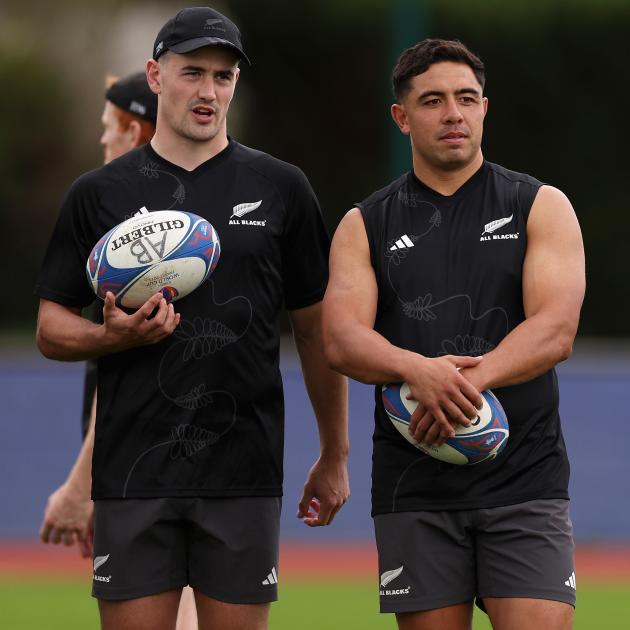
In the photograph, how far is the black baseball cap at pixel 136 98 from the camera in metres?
5.90

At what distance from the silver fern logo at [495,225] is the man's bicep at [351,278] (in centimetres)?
40

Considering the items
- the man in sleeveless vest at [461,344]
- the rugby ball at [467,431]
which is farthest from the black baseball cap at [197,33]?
the rugby ball at [467,431]

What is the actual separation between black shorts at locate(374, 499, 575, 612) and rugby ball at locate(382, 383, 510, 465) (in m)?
0.22

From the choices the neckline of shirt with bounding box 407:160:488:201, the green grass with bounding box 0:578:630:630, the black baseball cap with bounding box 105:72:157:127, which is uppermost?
the black baseball cap with bounding box 105:72:157:127

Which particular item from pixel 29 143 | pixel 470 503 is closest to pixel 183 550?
pixel 470 503

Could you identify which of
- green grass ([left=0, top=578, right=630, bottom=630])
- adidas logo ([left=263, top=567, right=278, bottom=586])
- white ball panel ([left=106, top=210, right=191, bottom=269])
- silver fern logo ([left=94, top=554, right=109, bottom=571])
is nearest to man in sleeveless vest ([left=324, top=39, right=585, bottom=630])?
adidas logo ([left=263, top=567, right=278, bottom=586])

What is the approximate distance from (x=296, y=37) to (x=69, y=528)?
18.5 meters

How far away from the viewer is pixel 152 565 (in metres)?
4.85

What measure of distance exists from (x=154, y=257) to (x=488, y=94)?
18.3m

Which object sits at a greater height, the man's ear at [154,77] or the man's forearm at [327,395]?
the man's ear at [154,77]

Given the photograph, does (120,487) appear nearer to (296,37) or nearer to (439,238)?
(439,238)

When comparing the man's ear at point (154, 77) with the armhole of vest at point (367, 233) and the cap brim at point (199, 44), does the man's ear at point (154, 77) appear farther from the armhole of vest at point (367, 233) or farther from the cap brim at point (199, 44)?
the armhole of vest at point (367, 233)

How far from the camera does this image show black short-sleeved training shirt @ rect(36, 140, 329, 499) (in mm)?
4914

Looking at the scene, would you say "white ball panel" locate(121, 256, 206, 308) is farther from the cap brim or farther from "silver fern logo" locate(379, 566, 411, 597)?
"silver fern logo" locate(379, 566, 411, 597)
